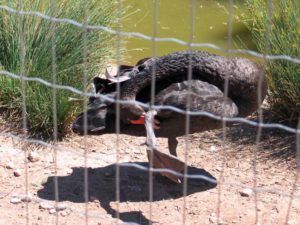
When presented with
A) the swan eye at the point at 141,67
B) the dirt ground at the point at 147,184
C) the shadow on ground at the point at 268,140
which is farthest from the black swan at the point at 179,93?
the shadow on ground at the point at 268,140

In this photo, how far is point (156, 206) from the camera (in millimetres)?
4371

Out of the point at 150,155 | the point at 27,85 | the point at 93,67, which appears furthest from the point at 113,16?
the point at 150,155

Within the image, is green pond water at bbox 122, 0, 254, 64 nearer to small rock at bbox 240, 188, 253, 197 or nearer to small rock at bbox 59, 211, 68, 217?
small rock at bbox 240, 188, 253, 197

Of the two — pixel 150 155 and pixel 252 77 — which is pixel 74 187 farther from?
pixel 252 77

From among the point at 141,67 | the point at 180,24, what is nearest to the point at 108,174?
the point at 141,67

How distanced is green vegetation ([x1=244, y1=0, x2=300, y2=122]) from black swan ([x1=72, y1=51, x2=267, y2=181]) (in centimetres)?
42

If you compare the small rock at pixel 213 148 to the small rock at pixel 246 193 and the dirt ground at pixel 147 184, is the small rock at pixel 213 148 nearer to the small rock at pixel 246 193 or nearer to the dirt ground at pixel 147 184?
the dirt ground at pixel 147 184

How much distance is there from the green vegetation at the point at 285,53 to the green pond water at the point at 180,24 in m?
2.00

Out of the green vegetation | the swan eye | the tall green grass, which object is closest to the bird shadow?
the tall green grass

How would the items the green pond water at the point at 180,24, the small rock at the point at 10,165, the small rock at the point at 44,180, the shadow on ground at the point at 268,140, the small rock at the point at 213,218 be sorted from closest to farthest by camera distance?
the small rock at the point at 213,218 → the small rock at the point at 44,180 → the small rock at the point at 10,165 → the shadow on ground at the point at 268,140 → the green pond water at the point at 180,24

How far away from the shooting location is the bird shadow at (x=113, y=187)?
441 centimetres

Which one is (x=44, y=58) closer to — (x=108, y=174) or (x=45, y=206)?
(x=108, y=174)

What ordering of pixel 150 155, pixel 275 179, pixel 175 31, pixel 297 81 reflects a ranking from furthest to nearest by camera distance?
1. pixel 175 31
2. pixel 297 81
3. pixel 275 179
4. pixel 150 155

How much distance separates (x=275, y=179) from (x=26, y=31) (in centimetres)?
191
